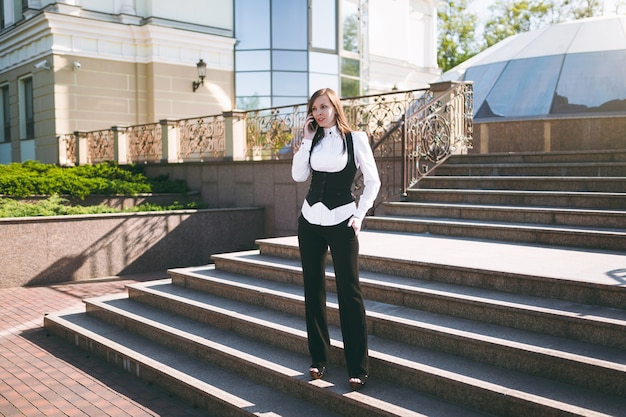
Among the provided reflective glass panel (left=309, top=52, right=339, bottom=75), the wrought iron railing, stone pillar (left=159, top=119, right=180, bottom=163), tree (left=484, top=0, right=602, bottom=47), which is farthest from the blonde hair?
tree (left=484, top=0, right=602, bottom=47)

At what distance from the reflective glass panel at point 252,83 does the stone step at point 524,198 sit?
15734mm

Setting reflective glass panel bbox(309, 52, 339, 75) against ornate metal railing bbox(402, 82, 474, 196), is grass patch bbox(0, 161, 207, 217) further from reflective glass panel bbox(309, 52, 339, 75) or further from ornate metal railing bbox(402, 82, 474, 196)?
reflective glass panel bbox(309, 52, 339, 75)

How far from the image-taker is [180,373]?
5.84 meters

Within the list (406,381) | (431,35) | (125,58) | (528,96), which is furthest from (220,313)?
(431,35)

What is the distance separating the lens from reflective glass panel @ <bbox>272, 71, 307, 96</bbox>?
2509cm

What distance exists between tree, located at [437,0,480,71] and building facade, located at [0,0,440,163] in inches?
758

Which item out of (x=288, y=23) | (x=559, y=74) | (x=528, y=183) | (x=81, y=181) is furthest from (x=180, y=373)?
(x=288, y=23)

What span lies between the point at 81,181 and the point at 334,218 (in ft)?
37.4

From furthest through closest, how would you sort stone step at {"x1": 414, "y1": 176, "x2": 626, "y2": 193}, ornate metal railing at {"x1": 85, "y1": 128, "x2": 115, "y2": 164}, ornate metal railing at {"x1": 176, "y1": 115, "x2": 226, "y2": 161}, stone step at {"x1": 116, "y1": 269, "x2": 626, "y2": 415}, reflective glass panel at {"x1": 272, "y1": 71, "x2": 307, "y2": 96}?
reflective glass panel at {"x1": 272, "y1": 71, "x2": 307, "y2": 96}
ornate metal railing at {"x1": 85, "y1": 128, "x2": 115, "y2": 164}
ornate metal railing at {"x1": 176, "y1": 115, "x2": 226, "y2": 161}
stone step at {"x1": 414, "y1": 176, "x2": 626, "y2": 193}
stone step at {"x1": 116, "y1": 269, "x2": 626, "y2": 415}

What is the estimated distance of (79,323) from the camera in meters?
7.91

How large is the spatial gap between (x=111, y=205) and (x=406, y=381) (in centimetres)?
1119

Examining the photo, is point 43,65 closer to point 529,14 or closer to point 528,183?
point 528,183

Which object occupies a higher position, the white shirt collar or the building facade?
the building facade

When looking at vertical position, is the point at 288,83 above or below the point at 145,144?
above
